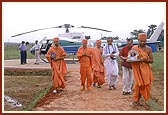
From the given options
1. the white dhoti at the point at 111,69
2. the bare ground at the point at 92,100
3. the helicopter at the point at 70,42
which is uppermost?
the helicopter at the point at 70,42

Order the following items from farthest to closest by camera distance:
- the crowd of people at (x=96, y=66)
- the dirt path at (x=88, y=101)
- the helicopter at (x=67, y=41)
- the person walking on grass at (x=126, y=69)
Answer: the helicopter at (x=67, y=41)
the crowd of people at (x=96, y=66)
the person walking on grass at (x=126, y=69)
the dirt path at (x=88, y=101)

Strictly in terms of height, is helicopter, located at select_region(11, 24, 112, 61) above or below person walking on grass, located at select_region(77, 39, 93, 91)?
above

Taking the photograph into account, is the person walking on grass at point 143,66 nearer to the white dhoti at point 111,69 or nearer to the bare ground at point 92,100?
the bare ground at point 92,100

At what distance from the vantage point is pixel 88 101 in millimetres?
8859

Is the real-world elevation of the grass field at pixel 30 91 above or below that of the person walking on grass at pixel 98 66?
below

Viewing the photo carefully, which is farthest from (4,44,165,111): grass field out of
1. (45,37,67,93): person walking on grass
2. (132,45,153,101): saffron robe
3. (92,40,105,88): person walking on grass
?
(92,40,105,88): person walking on grass

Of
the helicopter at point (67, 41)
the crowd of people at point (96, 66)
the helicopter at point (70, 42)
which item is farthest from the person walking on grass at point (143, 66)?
the helicopter at point (67, 41)

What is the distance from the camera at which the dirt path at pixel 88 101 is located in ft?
26.3

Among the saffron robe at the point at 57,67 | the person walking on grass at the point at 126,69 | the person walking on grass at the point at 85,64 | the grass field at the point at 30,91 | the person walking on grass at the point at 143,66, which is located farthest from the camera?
the person walking on grass at the point at 85,64

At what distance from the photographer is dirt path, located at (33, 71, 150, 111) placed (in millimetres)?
8015

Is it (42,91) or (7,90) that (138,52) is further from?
(7,90)

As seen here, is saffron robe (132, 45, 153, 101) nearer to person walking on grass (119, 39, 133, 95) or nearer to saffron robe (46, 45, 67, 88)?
person walking on grass (119, 39, 133, 95)

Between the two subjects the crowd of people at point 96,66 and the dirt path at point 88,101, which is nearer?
the dirt path at point 88,101

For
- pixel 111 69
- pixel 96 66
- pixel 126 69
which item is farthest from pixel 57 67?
pixel 126 69
